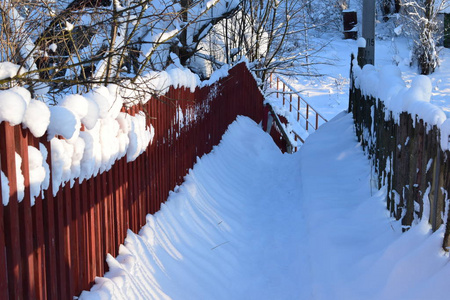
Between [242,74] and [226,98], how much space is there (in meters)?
2.11

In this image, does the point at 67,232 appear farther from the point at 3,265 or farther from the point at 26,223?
the point at 3,265

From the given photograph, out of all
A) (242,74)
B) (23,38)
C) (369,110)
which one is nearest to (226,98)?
(242,74)

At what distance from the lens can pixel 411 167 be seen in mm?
4605

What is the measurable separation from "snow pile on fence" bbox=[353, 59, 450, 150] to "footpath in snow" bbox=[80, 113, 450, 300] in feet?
2.49

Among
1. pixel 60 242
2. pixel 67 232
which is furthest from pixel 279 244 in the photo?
pixel 60 242

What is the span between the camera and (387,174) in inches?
229

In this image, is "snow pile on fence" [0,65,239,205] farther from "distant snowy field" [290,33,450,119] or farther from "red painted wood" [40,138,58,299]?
"distant snowy field" [290,33,450,119]

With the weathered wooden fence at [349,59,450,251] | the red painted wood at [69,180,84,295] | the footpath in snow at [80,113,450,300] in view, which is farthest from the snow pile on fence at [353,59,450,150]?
the red painted wood at [69,180,84,295]

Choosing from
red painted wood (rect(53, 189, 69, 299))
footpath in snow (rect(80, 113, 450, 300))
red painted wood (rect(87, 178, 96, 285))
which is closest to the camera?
red painted wood (rect(53, 189, 69, 299))

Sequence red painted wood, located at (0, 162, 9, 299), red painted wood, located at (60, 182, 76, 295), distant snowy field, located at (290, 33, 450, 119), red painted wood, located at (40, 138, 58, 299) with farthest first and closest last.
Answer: distant snowy field, located at (290, 33, 450, 119)
red painted wood, located at (60, 182, 76, 295)
red painted wood, located at (40, 138, 58, 299)
red painted wood, located at (0, 162, 9, 299)

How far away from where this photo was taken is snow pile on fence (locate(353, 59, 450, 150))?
398 cm

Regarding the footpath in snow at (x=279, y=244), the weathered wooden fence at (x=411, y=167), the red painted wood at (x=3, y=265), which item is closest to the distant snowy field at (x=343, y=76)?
the footpath in snow at (x=279, y=244)

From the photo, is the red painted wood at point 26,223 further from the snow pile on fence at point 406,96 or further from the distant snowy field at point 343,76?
the distant snowy field at point 343,76

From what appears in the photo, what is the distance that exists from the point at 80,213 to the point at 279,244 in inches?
110
